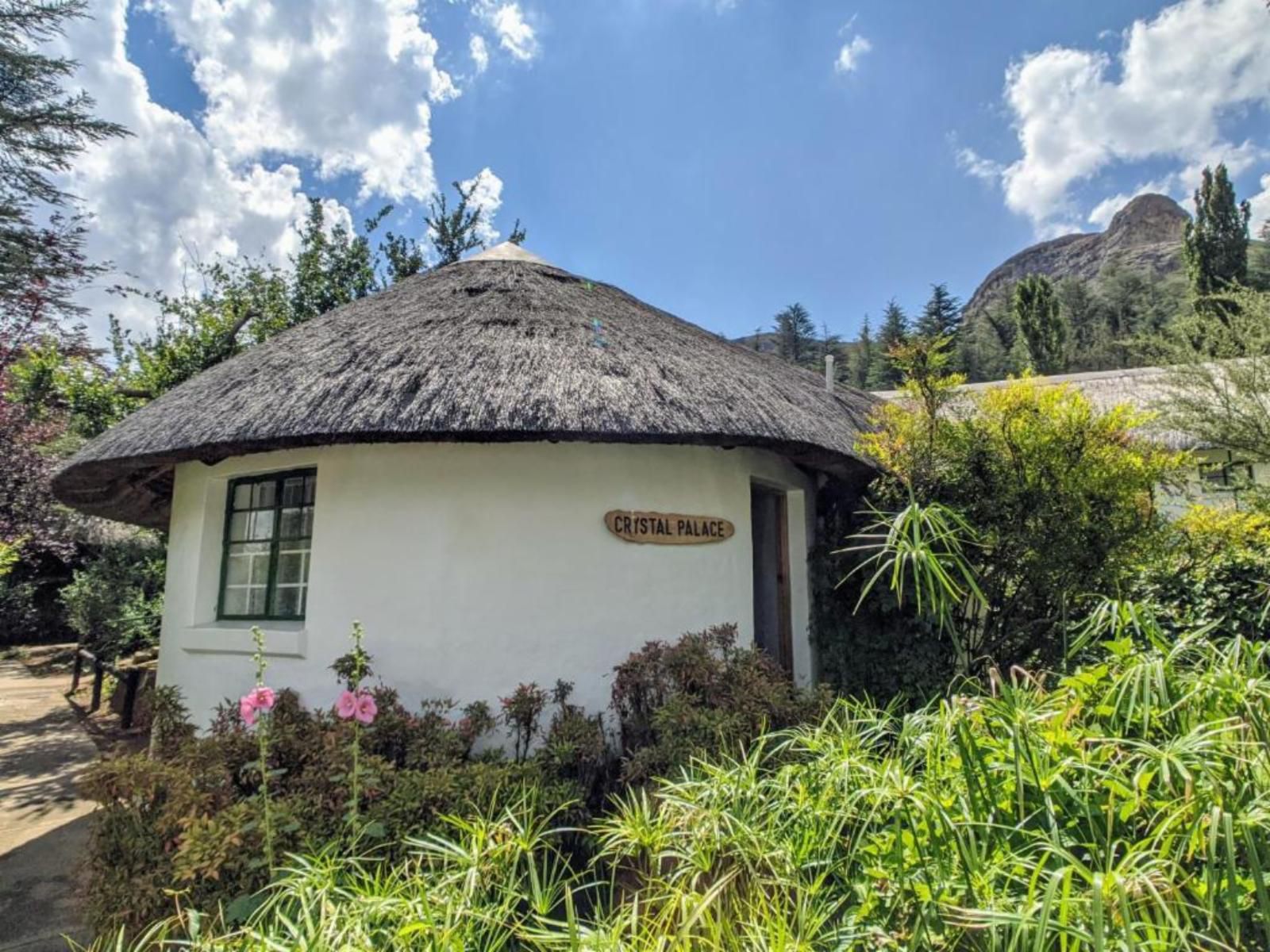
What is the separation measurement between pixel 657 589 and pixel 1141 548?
395 centimetres

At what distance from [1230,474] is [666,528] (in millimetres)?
7796

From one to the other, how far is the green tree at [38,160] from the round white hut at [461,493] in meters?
11.5

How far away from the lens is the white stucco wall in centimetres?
480

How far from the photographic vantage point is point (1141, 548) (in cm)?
534

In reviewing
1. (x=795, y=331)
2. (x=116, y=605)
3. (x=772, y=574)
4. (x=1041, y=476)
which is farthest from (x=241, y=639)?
(x=795, y=331)

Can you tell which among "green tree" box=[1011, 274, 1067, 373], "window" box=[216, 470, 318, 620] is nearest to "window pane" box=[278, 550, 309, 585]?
"window" box=[216, 470, 318, 620]

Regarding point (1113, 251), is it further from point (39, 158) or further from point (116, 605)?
point (116, 605)

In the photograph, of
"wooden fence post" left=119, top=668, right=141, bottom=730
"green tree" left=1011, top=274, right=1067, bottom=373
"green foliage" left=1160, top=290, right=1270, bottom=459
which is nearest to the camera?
"green foliage" left=1160, top=290, right=1270, bottom=459

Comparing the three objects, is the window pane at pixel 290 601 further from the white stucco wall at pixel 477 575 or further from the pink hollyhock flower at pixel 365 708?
the pink hollyhock flower at pixel 365 708

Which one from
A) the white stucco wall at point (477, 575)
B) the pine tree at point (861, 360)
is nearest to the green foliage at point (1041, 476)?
the white stucco wall at point (477, 575)

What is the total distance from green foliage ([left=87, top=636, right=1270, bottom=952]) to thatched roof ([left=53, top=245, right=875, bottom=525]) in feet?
8.40

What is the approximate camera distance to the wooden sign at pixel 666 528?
5.12 metres

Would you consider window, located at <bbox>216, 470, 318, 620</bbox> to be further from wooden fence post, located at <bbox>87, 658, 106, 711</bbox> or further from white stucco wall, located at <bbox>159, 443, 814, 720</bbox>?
wooden fence post, located at <bbox>87, 658, 106, 711</bbox>

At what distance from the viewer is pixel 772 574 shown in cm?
730
